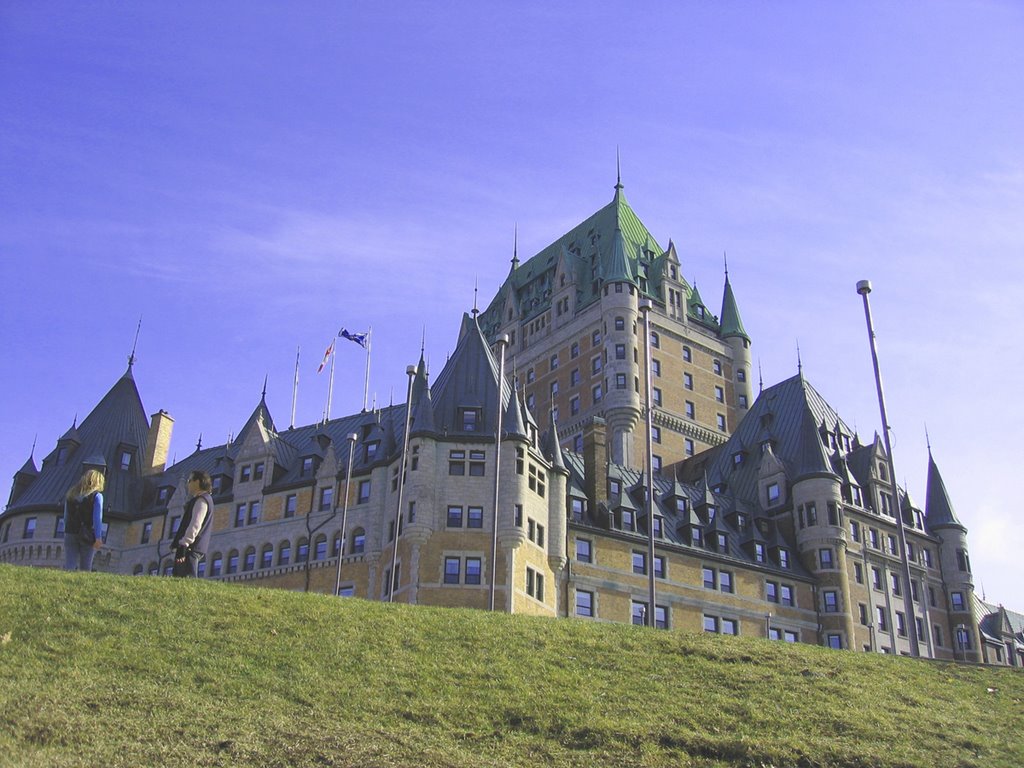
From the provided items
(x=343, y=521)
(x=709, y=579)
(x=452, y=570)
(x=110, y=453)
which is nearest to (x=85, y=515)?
(x=452, y=570)

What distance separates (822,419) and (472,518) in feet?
114

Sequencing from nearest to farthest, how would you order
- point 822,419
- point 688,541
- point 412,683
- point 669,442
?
point 412,683 < point 688,541 < point 822,419 < point 669,442

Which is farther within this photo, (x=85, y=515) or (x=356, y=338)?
(x=356, y=338)

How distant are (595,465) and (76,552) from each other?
1628 inches

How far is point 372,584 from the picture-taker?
190 ft

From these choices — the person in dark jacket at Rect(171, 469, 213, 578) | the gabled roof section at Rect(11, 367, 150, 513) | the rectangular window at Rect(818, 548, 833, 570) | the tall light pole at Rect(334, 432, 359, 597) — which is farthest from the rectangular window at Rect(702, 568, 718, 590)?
the person in dark jacket at Rect(171, 469, 213, 578)

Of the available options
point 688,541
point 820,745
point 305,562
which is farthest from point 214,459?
point 820,745

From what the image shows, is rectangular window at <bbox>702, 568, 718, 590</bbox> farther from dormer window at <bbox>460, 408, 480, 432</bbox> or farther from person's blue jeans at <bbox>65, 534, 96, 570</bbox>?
person's blue jeans at <bbox>65, 534, 96, 570</bbox>

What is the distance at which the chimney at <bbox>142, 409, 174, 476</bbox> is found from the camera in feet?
243

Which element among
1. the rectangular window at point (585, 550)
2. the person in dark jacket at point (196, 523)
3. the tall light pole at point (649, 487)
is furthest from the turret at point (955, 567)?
the person in dark jacket at point (196, 523)

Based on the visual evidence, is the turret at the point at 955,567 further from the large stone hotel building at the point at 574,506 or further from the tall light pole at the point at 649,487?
the tall light pole at the point at 649,487

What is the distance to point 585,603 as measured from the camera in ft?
199

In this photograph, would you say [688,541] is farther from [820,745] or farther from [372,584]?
[820,745]

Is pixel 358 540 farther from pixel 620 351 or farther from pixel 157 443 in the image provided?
pixel 620 351
